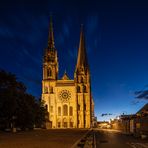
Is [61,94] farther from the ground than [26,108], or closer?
farther from the ground

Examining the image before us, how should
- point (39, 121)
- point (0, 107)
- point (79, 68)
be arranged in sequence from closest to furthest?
point (0, 107) → point (39, 121) → point (79, 68)

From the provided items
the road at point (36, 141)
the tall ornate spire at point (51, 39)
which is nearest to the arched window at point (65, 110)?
the tall ornate spire at point (51, 39)

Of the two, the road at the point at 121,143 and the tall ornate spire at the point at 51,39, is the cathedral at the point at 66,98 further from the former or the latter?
the road at the point at 121,143

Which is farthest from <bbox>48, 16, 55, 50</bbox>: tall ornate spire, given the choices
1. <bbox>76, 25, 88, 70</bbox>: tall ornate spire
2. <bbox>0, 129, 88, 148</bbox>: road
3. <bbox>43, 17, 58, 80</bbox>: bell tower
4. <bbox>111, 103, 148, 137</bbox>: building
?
<bbox>0, 129, 88, 148</bbox>: road

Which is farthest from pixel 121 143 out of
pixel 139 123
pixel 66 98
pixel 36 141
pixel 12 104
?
pixel 66 98

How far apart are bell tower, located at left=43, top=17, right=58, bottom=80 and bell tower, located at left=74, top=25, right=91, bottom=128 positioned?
37.4 feet

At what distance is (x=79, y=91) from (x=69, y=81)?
7.50 metres

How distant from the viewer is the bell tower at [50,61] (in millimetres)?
174500

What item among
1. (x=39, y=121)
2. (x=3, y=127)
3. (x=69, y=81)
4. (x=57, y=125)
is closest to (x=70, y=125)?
(x=57, y=125)

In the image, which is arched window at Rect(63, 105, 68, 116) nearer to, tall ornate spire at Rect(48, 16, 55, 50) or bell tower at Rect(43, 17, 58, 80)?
bell tower at Rect(43, 17, 58, 80)

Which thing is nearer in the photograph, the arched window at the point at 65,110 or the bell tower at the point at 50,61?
the arched window at the point at 65,110

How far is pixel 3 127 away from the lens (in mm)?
81562

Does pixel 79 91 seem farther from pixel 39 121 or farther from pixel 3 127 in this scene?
pixel 3 127

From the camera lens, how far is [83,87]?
176m
